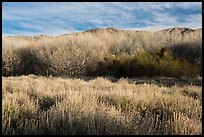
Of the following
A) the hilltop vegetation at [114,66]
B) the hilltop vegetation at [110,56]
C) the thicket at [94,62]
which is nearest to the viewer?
the hilltop vegetation at [114,66]

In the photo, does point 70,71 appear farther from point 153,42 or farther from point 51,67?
point 153,42

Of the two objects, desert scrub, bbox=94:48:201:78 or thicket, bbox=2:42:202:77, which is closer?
desert scrub, bbox=94:48:201:78

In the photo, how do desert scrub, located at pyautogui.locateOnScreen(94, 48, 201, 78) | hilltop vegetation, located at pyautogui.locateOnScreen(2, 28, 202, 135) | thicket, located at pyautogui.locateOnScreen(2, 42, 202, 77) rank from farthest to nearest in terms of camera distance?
thicket, located at pyautogui.locateOnScreen(2, 42, 202, 77)
desert scrub, located at pyautogui.locateOnScreen(94, 48, 201, 78)
hilltop vegetation, located at pyautogui.locateOnScreen(2, 28, 202, 135)

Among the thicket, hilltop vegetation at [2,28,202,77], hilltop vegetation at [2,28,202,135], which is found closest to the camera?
hilltop vegetation at [2,28,202,135]

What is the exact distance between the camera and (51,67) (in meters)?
27.2

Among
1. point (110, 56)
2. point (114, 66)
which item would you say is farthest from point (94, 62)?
point (114, 66)

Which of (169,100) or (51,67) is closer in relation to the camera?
(169,100)

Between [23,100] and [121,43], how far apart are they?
23074mm

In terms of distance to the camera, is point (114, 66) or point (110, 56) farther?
point (110, 56)

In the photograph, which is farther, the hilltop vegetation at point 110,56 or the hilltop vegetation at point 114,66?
the hilltop vegetation at point 110,56

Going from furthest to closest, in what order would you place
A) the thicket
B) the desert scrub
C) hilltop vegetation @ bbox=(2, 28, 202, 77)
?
hilltop vegetation @ bbox=(2, 28, 202, 77), the thicket, the desert scrub

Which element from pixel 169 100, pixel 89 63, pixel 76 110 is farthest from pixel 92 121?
pixel 89 63

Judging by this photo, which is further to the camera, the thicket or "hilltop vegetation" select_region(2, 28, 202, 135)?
the thicket

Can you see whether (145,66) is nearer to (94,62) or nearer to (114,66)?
(114,66)
